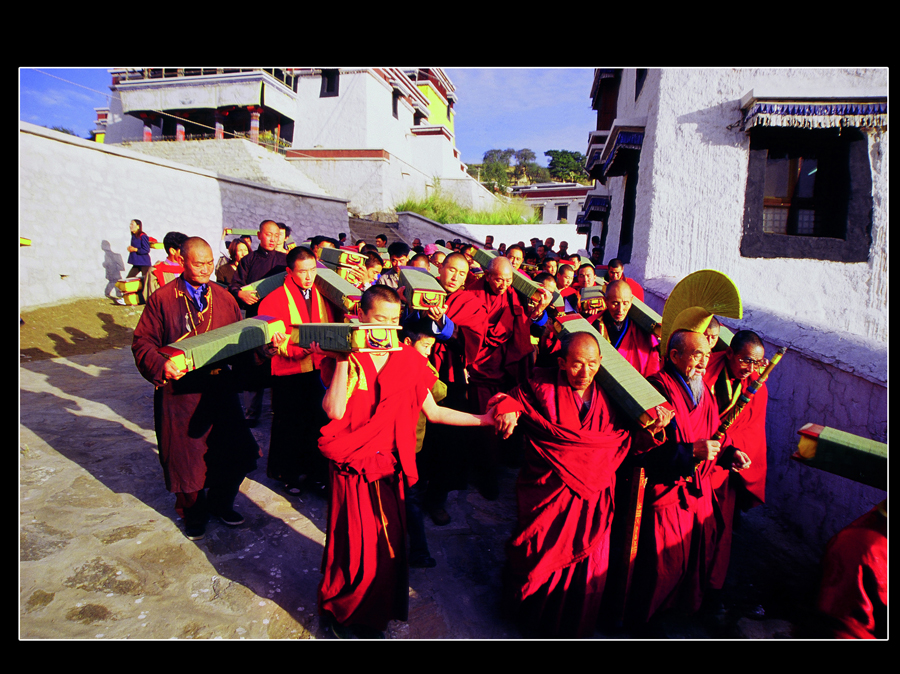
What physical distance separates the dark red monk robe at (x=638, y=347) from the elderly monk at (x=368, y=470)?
1.95 m

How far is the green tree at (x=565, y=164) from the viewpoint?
4034 cm

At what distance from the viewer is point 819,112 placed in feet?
19.7

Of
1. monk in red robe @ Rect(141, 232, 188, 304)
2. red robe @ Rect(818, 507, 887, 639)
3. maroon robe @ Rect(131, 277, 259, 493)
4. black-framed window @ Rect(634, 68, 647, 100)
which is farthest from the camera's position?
black-framed window @ Rect(634, 68, 647, 100)

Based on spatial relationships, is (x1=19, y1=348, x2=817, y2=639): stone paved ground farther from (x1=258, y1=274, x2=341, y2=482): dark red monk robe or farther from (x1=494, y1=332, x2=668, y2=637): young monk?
(x1=494, y1=332, x2=668, y2=637): young monk

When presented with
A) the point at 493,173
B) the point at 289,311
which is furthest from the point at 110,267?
the point at 493,173

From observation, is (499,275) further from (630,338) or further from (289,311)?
(289,311)

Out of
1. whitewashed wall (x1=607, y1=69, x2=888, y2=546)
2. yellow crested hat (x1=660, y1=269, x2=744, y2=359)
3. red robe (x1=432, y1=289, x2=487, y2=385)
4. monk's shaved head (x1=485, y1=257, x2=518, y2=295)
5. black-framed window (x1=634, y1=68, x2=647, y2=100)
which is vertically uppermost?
black-framed window (x1=634, y1=68, x2=647, y2=100)

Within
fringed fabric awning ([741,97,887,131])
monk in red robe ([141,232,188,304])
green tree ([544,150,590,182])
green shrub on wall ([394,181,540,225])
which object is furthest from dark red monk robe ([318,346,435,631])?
green tree ([544,150,590,182])

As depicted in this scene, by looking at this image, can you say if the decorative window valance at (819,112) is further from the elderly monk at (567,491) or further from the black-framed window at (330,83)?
the black-framed window at (330,83)

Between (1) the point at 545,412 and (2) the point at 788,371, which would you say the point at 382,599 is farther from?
(2) the point at 788,371

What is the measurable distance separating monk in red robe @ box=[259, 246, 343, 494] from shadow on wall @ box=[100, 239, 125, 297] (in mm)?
8577

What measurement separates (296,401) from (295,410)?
7 centimetres

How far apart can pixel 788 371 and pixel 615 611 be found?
2.37m

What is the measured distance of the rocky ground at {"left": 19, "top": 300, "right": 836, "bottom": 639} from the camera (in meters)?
2.48
